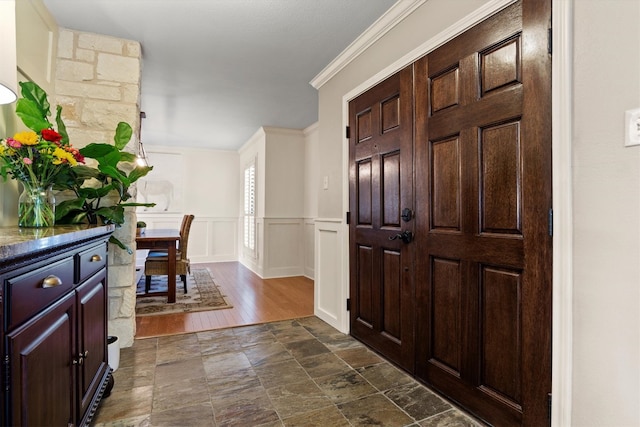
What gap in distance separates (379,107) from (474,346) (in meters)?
Result: 1.64

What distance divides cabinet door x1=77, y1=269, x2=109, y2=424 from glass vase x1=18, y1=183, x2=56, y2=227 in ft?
1.18

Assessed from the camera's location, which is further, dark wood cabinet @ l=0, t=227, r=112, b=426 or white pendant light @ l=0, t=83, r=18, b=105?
white pendant light @ l=0, t=83, r=18, b=105

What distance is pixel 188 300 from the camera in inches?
152

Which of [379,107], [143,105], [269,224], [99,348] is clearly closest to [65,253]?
[99,348]

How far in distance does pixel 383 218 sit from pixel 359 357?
998mm

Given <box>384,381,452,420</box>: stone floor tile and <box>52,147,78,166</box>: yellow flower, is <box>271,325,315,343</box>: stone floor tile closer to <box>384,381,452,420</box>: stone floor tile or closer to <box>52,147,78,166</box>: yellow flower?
<box>384,381,452,420</box>: stone floor tile

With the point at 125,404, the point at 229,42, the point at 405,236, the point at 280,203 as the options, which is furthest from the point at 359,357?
the point at 280,203

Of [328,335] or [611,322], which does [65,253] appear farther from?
[328,335]

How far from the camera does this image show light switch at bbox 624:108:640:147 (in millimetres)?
1065

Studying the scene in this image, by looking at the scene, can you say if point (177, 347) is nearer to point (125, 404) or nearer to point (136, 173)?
point (125, 404)

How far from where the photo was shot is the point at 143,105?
4156mm

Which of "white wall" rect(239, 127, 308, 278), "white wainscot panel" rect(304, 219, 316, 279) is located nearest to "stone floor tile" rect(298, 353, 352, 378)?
"white wainscot panel" rect(304, 219, 316, 279)

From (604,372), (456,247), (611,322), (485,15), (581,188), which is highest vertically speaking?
(485,15)

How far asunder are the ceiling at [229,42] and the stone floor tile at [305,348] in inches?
93.3
